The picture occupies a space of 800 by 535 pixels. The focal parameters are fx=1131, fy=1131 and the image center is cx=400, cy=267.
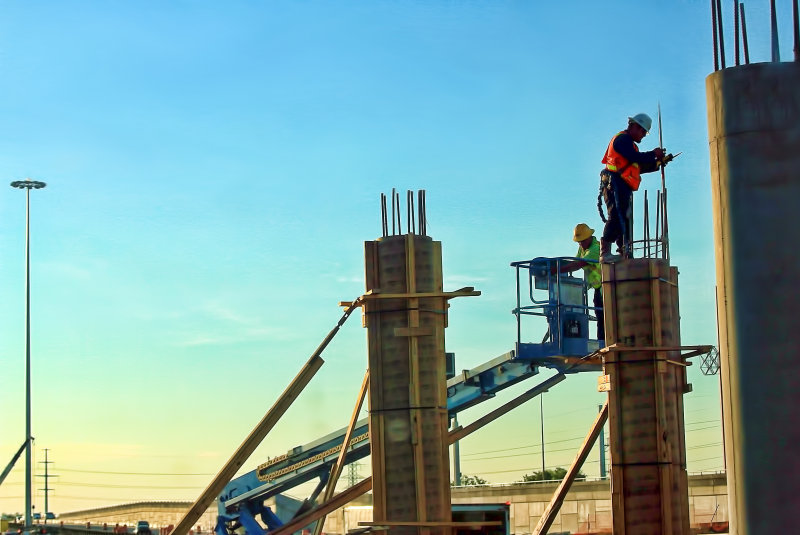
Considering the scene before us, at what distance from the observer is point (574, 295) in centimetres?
1750

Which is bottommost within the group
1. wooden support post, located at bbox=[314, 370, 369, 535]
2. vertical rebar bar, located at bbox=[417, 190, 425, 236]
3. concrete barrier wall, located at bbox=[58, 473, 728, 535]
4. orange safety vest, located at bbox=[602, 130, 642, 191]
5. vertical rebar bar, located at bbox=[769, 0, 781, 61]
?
concrete barrier wall, located at bbox=[58, 473, 728, 535]

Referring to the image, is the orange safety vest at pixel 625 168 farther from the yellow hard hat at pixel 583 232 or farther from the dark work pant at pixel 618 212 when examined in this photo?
the yellow hard hat at pixel 583 232

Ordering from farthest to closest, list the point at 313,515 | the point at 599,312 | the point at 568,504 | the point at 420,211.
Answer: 1. the point at 568,504
2. the point at 599,312
3. the point at 313,515
4. the point at 420,211

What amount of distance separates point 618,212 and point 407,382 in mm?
3589

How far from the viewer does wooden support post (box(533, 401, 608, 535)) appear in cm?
1247

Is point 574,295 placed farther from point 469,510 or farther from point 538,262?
point 469,510

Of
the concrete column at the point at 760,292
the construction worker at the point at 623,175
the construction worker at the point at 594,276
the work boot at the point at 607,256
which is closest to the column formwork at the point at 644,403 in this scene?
the work boot at the point at 607,256

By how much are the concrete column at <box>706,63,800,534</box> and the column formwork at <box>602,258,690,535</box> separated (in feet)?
23.9

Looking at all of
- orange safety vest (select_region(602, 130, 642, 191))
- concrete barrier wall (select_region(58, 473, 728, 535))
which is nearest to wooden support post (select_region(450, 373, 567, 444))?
orange safety vest (select_region(602, 130, 642, 191))

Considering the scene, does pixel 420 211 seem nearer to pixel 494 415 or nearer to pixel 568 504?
pixel 494 415

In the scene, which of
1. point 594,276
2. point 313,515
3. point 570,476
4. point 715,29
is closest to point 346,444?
point 313,515

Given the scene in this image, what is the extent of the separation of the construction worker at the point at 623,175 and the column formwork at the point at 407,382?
98.7 inches

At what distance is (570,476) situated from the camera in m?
12.7

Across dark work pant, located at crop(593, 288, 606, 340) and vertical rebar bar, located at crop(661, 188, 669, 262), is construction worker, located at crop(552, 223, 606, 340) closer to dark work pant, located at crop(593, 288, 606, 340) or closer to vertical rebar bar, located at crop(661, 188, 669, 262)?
dark work pant, located at crop(593, 288, 606, 340)
